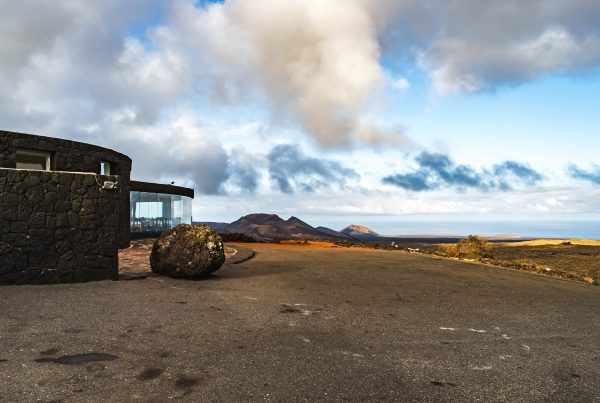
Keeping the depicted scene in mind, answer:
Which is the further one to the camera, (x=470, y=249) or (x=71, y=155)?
(x=470, y=249)

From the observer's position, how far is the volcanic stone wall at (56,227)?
9.32m

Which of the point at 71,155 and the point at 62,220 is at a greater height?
the point at 71,155

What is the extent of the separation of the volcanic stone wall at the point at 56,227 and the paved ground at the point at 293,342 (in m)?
0.58

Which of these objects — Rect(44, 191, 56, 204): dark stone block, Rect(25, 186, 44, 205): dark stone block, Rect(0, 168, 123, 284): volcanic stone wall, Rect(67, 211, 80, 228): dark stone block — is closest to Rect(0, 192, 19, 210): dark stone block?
Rect(0, 168, 123, 284): volcanic stone wall

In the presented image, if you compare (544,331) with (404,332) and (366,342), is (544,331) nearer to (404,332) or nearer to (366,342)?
(404,332)

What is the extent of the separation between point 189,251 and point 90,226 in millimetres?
2350

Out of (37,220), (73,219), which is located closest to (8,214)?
(37,220)

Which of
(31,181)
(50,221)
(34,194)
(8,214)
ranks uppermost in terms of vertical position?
(31,181)

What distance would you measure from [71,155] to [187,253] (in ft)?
35.6

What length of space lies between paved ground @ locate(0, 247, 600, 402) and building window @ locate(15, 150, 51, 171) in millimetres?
10535

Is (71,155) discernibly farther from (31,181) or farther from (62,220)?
(62,220)

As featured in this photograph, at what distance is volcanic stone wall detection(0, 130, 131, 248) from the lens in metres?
16.5

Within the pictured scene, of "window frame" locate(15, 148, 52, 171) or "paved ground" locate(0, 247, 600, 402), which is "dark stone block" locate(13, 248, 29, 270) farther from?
"window frame" locate(15, 148, 52, 171)

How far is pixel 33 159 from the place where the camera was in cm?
1792
